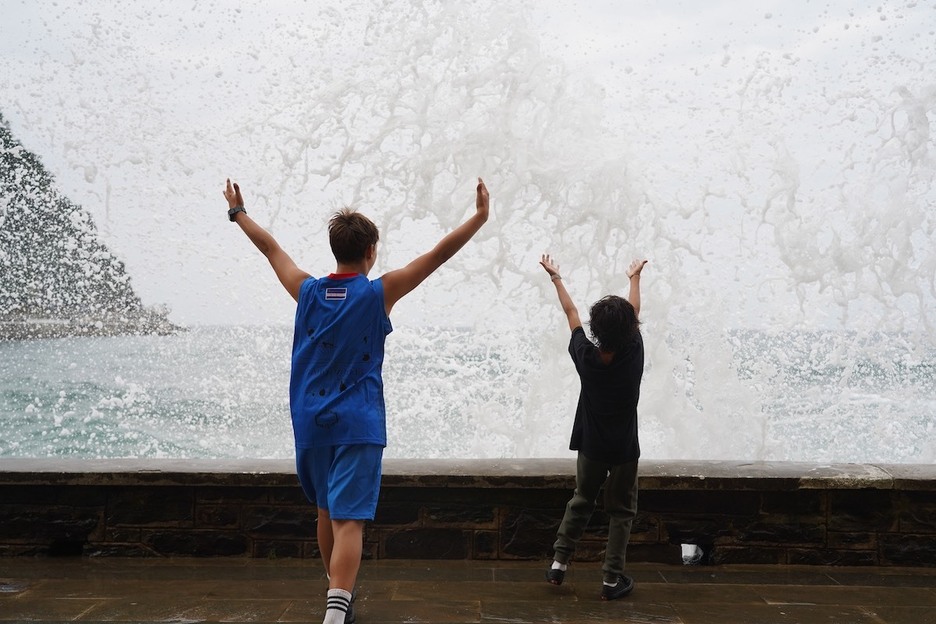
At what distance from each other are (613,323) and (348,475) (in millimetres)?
1241

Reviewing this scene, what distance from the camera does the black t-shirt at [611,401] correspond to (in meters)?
3.32

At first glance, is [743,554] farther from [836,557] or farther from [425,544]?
[425,544]

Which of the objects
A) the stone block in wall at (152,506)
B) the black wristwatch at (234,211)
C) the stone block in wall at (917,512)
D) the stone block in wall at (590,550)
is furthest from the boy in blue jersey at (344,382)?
the stone block in wall at (917,512)

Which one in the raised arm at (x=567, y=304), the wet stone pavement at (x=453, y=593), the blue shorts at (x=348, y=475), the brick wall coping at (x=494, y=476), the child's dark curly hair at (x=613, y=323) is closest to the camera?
the blue shorts at (x=348, y=475)

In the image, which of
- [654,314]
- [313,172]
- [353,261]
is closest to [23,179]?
[313,172]

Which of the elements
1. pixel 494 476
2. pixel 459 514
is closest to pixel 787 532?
pixel 494 476

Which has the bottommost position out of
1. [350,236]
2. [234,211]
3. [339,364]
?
[339,364]

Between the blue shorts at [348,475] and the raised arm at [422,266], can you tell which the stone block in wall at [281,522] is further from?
the raised arm at [422,266]

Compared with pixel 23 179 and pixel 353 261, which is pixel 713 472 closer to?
pixel 353 261

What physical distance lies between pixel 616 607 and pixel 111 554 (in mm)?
2409

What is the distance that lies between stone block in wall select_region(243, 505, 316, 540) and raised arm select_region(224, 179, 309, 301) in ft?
4.39

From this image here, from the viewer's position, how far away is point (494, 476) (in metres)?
3.80

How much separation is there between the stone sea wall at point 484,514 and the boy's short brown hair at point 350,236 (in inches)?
53.1

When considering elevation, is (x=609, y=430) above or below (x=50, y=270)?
below
